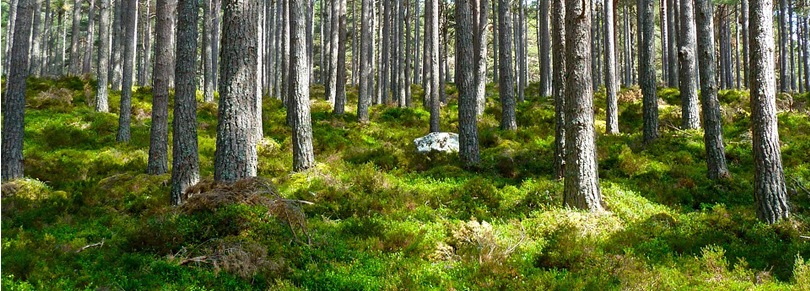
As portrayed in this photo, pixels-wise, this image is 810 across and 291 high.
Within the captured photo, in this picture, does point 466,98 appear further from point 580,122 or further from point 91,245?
point 91,245

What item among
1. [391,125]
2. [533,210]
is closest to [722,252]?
[533,210]

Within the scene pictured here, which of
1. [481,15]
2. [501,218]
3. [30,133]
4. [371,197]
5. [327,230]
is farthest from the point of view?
[481,15]

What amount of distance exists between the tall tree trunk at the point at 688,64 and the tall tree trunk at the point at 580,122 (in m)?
5.02

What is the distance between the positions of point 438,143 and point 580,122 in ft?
18.6

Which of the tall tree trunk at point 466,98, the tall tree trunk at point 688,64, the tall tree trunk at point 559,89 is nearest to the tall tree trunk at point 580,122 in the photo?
the tall tree trunk at point 559,89

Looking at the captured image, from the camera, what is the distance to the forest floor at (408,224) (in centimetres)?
538

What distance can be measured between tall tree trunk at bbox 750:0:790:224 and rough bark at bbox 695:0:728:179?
8.91 ft

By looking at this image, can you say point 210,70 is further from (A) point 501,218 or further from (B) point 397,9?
(A) point 501,218

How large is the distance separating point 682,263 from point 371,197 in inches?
203

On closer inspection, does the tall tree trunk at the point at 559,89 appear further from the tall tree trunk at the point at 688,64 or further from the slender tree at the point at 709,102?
the tall tree trunk at the point at 688,64

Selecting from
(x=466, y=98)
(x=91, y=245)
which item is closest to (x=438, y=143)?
(x=466, y=98)

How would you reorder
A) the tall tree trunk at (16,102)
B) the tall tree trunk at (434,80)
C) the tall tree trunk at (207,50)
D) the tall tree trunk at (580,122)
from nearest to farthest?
the tall tree trunk at (580,122), the tall tree trunk at (16,102), the tall tree trunk at (434,80), the tall tree trunk at (207,50)

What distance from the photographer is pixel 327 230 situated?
711 cm

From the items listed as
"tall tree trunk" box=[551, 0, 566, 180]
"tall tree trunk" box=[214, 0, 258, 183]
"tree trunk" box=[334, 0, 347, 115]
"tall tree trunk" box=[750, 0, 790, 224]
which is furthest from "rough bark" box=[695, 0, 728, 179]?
"tree trunk" box=[334, 0, 347, 115]
